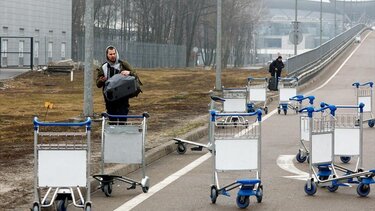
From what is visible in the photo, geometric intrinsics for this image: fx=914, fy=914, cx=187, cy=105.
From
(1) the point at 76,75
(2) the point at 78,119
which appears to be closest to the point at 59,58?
(1) the point at 76,75

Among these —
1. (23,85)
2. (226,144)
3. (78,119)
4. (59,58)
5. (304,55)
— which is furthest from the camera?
(59,58)

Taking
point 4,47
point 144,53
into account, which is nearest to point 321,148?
point 4,47

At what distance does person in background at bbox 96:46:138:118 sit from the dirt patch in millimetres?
931

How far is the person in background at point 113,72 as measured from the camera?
44.6 feet

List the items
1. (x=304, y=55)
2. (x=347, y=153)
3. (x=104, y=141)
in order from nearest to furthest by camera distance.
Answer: (x=104, y=141)
(x=347, y=153)
(x=304, y=55)

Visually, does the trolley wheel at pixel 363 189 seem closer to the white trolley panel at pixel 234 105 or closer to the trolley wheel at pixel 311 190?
the trolley wheel at pixel 311 190

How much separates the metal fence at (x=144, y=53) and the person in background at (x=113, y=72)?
6057cm

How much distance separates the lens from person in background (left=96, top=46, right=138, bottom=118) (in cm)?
1360

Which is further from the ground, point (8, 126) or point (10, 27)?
point (10, 27)

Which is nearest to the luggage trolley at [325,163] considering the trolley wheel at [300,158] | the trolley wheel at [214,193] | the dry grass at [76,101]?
the trolley wheel at [214,193]

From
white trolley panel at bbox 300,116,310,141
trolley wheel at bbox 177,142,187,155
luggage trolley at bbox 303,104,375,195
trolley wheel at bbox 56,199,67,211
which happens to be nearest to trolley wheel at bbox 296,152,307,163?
white trolley panel at bbox 300,116,310,141

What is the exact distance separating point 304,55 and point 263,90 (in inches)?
1058

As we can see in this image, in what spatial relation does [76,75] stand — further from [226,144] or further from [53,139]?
[226,144]

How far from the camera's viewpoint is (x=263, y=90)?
1094 inches
